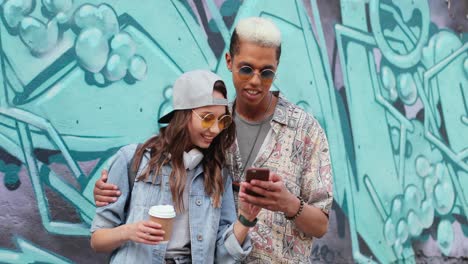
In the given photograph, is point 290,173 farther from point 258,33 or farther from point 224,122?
point 258,33

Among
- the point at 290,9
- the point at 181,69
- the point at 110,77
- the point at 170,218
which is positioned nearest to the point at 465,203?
the point at 290,9

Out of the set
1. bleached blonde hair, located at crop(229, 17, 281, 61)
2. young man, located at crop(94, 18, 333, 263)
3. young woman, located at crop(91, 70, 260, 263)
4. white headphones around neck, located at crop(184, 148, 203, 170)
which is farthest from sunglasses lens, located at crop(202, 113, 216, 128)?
bleached blonde hair, located at crop(229, 17, 281, 61)

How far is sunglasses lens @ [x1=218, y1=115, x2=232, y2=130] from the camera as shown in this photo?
3.04 metres

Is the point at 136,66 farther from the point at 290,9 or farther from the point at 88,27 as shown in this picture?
the point at 290,9

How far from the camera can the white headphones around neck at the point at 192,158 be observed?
3.05 metres

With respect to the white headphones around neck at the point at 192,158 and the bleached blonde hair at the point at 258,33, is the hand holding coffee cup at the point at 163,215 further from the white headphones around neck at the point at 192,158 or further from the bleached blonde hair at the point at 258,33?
the bleached blonde hair at the point at 258,33

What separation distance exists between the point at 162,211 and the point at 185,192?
10.5 inches

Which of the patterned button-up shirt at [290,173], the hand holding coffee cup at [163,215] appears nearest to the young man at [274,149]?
the patterned button-up shirt at [290,173]

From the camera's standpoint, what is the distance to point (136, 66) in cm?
479

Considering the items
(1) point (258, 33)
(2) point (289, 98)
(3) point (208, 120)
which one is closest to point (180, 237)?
(3) point (208, 120)

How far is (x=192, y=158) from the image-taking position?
3.05m

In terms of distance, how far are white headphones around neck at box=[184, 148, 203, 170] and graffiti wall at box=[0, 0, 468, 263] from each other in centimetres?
168

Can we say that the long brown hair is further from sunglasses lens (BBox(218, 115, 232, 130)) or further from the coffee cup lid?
the coffee cup lid

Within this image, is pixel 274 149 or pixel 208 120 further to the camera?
pixel 274 149
